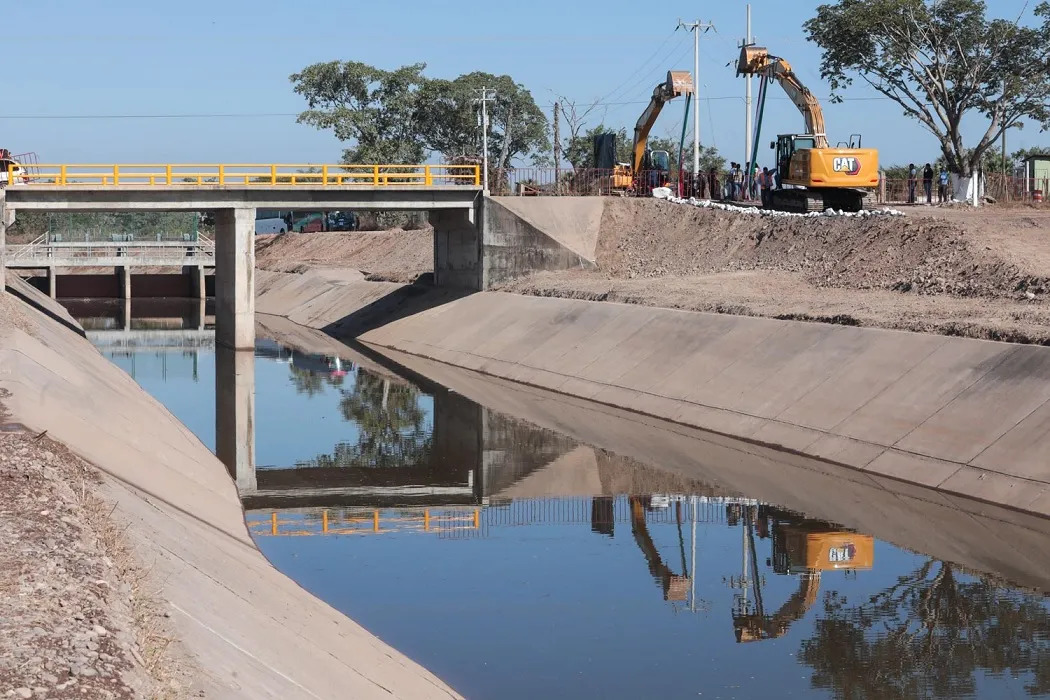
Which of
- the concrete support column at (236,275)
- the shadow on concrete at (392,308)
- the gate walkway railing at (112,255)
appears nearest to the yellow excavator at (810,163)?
the shadow on concrete at (392,308)

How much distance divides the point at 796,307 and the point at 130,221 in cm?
12811

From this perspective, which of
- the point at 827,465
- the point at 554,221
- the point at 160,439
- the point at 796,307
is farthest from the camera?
the point at 554,221

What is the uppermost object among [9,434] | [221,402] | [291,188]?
[291,188]

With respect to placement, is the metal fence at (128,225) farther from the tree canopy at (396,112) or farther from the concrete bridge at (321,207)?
the concrete bridge at (321,207)

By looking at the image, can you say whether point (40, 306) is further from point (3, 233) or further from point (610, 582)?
point (610, 582)

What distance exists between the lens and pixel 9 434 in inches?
671

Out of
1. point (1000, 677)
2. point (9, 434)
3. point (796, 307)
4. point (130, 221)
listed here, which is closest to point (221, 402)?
point (796, 307)

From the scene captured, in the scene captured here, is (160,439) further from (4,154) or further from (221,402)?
(4,154)

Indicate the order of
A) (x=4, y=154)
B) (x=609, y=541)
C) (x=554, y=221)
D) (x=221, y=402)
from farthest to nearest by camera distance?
(x=554, y=221) → (x=4, y=154) → (x=221, y=402) → (x=609, y=541)

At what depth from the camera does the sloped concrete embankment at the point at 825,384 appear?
933 inches

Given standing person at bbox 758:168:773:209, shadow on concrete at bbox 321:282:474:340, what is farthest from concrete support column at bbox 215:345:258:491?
standing person at bbox 758:168:773:209

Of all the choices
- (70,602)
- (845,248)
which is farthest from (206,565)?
(845,248)

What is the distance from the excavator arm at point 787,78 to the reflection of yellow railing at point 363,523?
3071 cm

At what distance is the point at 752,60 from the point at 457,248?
1497 centimetres
